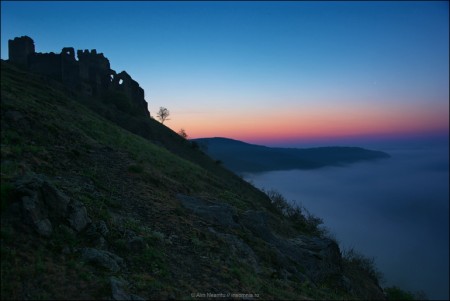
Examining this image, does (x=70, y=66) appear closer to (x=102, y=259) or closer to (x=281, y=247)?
(x=281, y=247)

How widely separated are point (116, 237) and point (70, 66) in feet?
180

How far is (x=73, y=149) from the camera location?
16.7 meters

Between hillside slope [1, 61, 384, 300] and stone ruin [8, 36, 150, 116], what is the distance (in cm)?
4030

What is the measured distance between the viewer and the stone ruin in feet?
174

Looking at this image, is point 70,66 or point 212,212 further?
point 70,66

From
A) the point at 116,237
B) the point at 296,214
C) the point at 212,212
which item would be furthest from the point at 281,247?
the point at 296,214

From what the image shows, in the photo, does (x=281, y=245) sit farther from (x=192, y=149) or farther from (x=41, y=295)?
(x=192, y=149)

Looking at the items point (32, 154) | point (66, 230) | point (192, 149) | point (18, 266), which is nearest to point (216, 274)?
point (66, 230)

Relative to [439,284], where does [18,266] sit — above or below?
above

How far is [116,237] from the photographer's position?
9719mm

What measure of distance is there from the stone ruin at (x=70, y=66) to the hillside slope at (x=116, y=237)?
40298mm

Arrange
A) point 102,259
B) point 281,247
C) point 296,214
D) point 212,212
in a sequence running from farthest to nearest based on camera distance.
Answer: point 296,214, point 281,247, point 212,212, point 102,259

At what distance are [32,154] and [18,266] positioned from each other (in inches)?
322

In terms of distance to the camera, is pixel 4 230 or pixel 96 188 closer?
pixel 4 230
